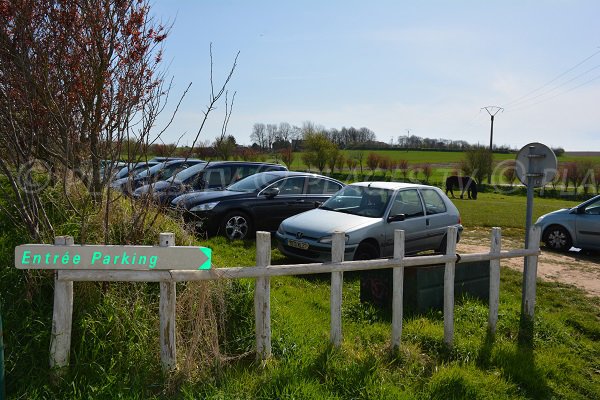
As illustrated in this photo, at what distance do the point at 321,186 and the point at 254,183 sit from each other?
154 cm

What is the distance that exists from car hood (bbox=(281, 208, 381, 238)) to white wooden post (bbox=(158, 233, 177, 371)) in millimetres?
3999

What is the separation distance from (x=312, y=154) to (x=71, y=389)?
4643 cm

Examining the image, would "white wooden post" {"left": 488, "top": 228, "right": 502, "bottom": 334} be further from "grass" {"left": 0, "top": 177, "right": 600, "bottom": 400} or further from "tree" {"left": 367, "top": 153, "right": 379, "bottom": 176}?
"tree" {"left": 367, "top": 153, "right": 379, "bottom": 176}

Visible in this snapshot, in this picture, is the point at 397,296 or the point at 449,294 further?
the point at 449,294

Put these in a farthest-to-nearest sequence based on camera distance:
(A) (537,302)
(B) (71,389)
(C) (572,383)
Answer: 1. (A) (537,302)
2. (C) (572,383)
3. (B) (71,389)

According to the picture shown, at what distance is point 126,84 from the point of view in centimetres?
433

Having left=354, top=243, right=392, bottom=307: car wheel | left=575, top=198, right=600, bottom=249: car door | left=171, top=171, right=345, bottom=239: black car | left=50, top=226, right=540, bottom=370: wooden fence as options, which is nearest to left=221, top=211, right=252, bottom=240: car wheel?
left=171, top=171, right=345, bottom=239: black car

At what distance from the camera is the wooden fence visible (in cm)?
350

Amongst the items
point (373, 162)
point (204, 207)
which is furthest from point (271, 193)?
point (373, 162)

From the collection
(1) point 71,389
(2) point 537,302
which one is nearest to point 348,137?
(2) point 537,302

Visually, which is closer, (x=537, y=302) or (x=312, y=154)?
(x=537, y=302)

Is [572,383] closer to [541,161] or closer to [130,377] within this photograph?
[541,161]

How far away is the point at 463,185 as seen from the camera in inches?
1324

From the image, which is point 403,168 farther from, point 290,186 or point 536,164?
point 536,164
